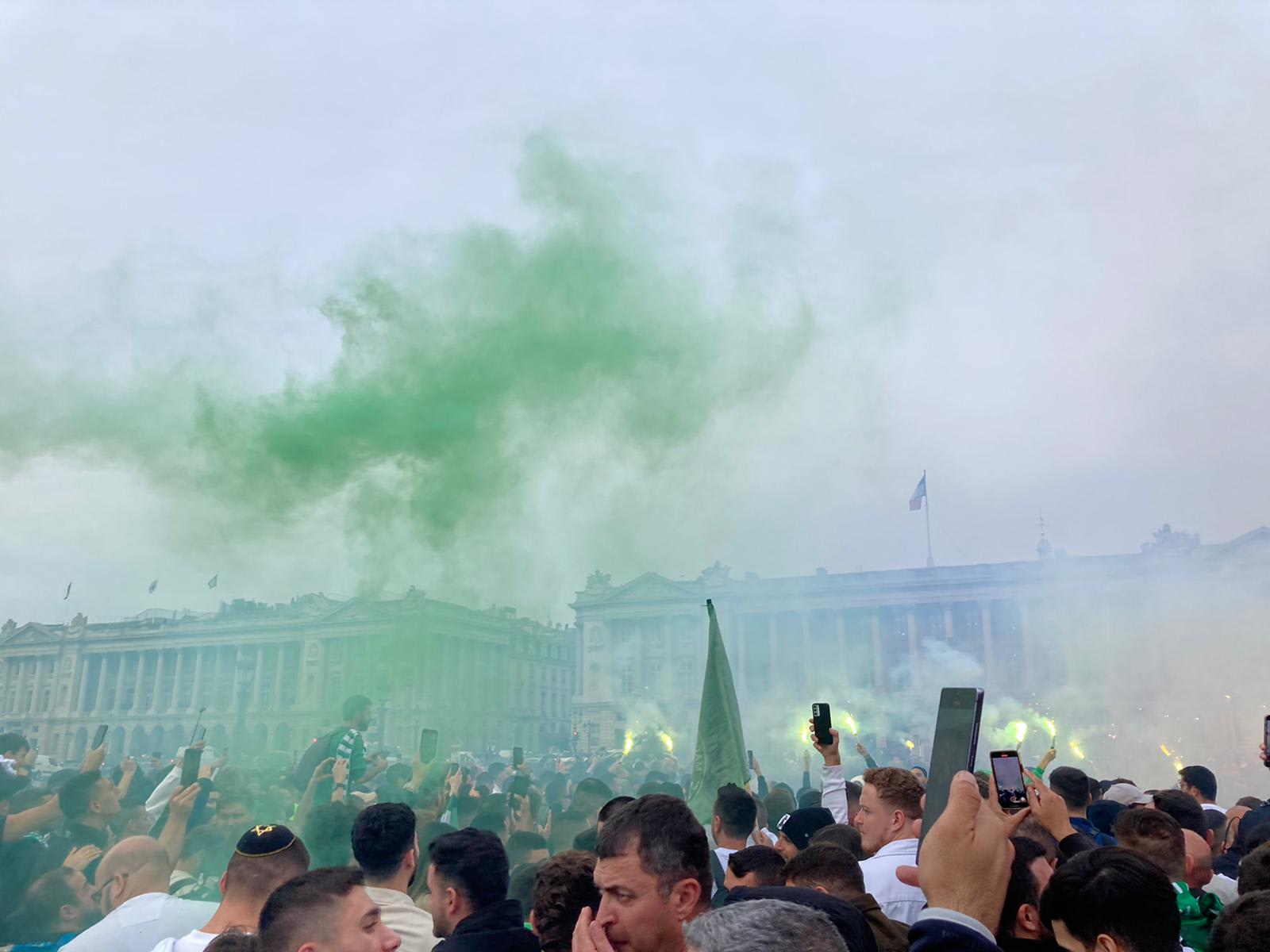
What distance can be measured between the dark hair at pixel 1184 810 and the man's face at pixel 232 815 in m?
7.22

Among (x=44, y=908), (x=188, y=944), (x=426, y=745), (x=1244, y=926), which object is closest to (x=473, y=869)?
(x=188, y=944)

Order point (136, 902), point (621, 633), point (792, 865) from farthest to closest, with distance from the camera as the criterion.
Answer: point (621, 633)
point (136, 902)
point (792, 865)

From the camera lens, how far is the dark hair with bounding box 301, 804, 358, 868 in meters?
6.28

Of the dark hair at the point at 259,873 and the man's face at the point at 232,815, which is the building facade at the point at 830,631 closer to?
the man's face at the point at 232,815

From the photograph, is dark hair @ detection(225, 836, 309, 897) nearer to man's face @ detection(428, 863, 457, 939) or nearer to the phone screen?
man's face @ detection(428, 863, 457, 939)

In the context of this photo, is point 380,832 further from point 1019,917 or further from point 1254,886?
point 1254,886

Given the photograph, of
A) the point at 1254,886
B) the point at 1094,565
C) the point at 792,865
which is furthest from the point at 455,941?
the point at 1094,565

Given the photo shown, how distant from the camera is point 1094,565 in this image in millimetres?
56906

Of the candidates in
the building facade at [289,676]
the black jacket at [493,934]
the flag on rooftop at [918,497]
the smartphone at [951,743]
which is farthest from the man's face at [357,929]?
the flag on rooftop at [918,497]

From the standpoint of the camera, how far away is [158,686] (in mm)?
66688

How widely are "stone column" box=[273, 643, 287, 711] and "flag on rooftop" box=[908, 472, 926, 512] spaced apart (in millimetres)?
38302

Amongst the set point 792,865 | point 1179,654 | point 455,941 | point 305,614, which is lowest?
point 455,941

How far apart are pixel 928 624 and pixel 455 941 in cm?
7334

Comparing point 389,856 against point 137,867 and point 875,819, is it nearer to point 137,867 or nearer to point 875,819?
point 137,867
